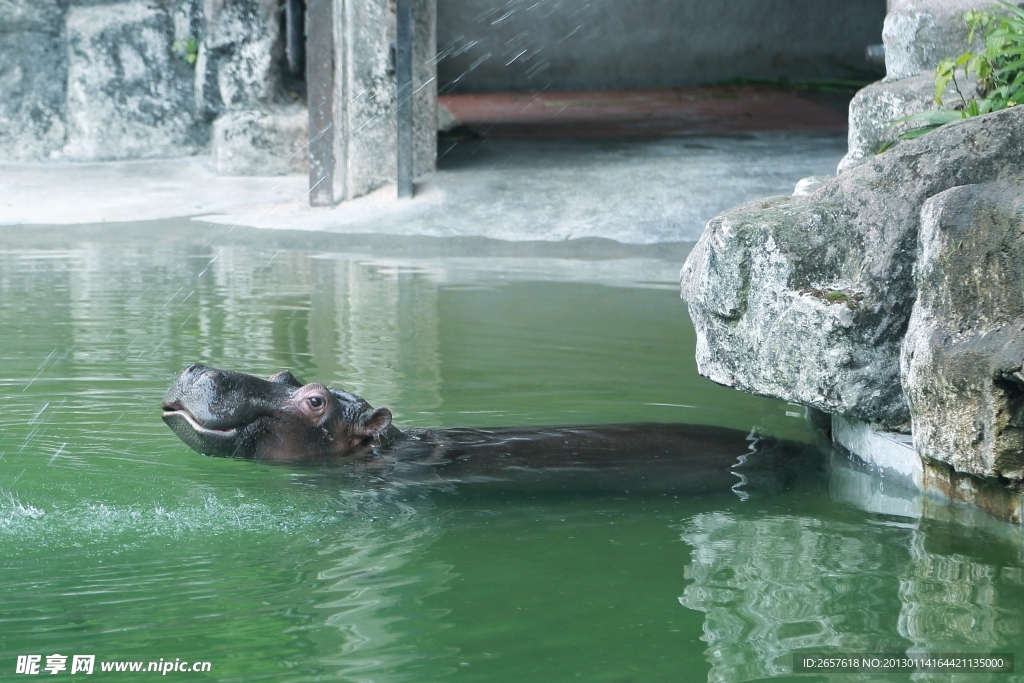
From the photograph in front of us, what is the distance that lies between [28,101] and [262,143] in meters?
2.50

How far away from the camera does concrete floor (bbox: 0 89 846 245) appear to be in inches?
356

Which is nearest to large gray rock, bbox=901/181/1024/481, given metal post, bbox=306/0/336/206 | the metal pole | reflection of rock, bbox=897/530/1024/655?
reflection of rock, bbox=897/530/1024/655

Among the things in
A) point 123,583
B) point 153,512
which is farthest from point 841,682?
point 153,512

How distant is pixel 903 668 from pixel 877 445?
1.60 m

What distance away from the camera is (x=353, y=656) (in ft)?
8.24

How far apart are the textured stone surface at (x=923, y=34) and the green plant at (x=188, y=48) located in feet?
24.9

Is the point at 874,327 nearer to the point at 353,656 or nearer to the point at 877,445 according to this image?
the point at 877,445

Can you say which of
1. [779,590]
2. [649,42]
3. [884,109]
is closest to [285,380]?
Answer: [779,590]

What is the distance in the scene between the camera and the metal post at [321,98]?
9.71m

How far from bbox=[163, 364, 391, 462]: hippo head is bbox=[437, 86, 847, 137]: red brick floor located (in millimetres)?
9035

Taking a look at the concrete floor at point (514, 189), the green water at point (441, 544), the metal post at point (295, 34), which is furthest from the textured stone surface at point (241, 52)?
the green water at point (441, 544)

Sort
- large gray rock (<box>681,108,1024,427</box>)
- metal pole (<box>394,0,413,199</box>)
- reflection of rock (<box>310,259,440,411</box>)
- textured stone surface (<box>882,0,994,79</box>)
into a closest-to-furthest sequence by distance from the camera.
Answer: large gray rock (<box>681,108,1024,427</box>)
reflection of rock (<box>310,259,440,411</box>)
textured stone surface (<box>882,0,994,79</box>)
metal pole (<box>394,0,413,199</box>)

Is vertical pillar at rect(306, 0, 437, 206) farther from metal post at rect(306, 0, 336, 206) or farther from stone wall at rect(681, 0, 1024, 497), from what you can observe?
stone wall at rect(681, 0, 1024, 497)

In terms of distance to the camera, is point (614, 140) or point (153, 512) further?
point (614, 140)
